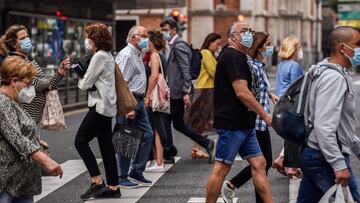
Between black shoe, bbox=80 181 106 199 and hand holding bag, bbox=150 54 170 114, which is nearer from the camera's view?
black shoe, bbox=80 181 106 199

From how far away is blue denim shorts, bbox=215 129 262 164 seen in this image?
706cm

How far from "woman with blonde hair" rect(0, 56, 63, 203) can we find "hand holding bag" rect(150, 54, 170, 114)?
505cm

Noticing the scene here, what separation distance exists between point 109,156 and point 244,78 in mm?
2349

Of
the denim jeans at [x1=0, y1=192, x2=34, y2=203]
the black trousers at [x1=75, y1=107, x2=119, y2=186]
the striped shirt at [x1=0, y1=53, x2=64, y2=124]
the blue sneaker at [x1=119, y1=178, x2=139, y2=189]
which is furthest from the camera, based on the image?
the blue sneaker at [x1=119, y1=178, x2=139, y2=189]

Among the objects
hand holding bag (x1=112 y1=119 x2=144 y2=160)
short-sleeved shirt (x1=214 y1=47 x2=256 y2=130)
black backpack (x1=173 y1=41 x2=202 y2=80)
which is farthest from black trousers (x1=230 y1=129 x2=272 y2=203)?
black backpack (x1=173 y1=41 x2=202 y2=80)

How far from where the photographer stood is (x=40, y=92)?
8383 mm

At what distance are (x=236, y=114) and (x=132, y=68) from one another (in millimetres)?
2810

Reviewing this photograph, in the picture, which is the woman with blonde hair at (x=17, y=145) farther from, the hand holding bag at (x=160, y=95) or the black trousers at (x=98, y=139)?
the hand holding bag at (x=160, y=95)

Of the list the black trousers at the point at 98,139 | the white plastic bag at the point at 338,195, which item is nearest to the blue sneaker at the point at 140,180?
the black trousers at the point at 98,139

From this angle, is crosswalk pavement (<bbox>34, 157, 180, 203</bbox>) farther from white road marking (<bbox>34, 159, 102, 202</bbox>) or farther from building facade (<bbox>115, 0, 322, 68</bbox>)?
building facade (<bbox>115, 0, 322, 68</bbox>)

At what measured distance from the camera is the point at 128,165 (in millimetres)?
9664

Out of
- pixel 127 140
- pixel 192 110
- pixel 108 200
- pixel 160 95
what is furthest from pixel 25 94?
pixel 192 110

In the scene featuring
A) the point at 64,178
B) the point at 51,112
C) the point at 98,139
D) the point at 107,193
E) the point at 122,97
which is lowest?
the point at 64,178

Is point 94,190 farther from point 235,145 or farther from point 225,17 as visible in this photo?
point 225,17
